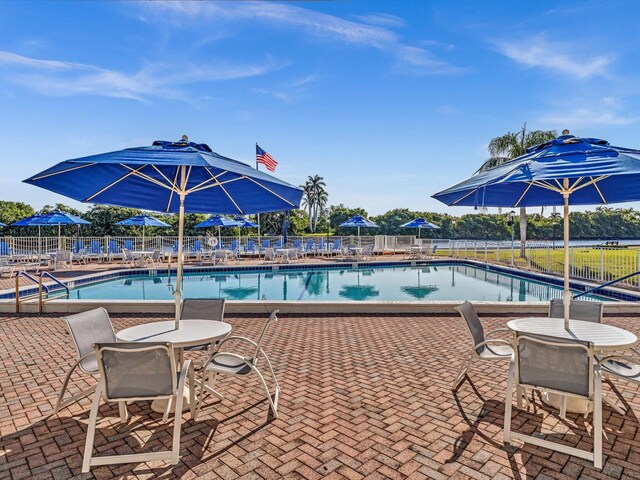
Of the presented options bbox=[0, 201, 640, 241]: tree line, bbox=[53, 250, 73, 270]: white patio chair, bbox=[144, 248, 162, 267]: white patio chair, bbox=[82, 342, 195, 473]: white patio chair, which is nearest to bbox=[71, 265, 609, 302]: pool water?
→ bbox=[144, 248, 162, 267]: white patio chair

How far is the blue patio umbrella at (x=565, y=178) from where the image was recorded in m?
2.99

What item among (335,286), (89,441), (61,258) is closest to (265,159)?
(335,286)

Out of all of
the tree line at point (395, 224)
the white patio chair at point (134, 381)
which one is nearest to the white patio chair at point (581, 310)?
the white patio chair at point (134, 381)

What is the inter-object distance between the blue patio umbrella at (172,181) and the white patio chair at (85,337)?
0.69 m

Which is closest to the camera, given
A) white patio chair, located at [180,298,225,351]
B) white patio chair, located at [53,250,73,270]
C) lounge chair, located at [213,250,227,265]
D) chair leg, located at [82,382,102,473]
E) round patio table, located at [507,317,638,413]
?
chair leg, located at [82,382,102,473]

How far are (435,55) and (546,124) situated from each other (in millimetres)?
16166

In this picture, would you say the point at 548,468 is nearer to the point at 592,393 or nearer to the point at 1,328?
the point at 592,393

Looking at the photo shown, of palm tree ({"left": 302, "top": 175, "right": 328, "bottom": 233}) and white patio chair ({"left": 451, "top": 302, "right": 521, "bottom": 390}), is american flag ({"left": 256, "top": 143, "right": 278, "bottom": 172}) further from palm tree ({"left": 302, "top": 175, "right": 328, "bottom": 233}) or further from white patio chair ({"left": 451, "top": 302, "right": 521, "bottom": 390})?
palm tree ({"left": 302, "top": 175, "right": 328, "bottom": 233})

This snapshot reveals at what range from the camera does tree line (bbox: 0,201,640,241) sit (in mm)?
26234

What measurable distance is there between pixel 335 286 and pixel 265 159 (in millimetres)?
8198

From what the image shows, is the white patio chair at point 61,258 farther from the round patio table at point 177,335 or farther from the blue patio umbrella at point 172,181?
the round patio table at point 177,335

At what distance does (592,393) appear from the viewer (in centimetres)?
246

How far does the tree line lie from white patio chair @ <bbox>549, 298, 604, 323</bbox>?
23.6 metres

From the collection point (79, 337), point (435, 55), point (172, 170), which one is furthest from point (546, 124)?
point (79, 337)
